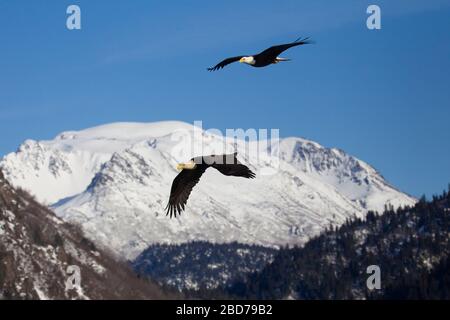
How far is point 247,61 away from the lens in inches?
2149

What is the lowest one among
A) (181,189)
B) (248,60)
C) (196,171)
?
(181,189)

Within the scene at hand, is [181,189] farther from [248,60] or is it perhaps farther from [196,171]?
[248,60]

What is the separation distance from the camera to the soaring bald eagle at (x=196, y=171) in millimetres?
46656

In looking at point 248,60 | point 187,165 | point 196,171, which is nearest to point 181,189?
point 196,171

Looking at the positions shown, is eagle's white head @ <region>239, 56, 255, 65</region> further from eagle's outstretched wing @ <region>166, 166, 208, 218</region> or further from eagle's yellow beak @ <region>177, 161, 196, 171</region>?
eagle's yellow beak @ <region>177, 161, 196, 171</region>

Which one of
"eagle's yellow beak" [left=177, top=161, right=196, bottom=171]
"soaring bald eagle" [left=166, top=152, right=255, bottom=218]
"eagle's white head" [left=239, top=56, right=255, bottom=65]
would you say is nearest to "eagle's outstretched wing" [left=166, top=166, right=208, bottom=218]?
"soaring bald eagle" [left=166, top=152, right=255, bottom=218]

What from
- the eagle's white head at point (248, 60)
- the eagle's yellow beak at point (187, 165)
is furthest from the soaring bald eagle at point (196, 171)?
the eagle's white head at point (248, 60)

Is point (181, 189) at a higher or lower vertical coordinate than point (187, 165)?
lower

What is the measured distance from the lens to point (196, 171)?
169ft

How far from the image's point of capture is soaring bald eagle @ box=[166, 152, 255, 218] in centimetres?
4666

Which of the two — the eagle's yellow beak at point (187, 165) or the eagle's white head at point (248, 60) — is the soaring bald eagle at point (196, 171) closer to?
the eagle's yellow beak at point (187, 165)
